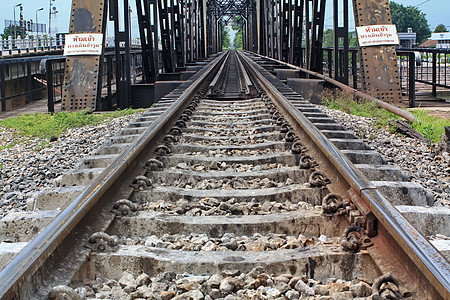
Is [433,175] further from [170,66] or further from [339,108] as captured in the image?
[170,66]

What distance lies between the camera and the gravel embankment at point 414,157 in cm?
421

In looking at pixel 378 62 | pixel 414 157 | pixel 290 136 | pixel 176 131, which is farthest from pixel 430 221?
pixel 378 62

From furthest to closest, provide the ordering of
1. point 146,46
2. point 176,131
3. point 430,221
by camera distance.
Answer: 1. point 146,46
2. point 176,131
3. point 430,221

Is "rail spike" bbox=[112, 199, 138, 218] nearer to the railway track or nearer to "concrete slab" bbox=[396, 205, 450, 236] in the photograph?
the railway track

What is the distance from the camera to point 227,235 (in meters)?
2.78

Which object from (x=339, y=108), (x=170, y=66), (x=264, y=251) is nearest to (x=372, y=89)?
(x=339, y=108)

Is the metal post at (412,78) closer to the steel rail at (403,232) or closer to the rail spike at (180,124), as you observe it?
the rail spike at (180,124)

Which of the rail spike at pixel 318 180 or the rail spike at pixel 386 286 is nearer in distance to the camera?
the rail spike at pixel 386 286

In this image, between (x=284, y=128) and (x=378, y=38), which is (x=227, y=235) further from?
(x=378, y=38)

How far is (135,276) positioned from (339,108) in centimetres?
715

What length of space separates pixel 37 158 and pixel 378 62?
6206 millimetres

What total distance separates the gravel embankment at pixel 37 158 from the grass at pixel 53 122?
17 cm

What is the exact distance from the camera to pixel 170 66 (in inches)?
637

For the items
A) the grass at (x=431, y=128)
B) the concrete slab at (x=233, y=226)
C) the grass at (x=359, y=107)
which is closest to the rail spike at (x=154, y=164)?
the concrete slab at (x=233, y=226)
